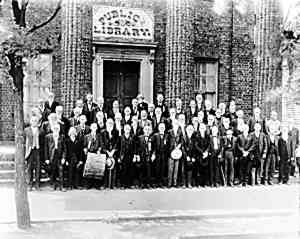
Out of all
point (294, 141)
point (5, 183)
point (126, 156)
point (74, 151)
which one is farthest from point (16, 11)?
point (294, 141)

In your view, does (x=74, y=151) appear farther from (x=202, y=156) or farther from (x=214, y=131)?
(x=214, y=131)

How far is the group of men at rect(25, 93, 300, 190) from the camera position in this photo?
498 inches

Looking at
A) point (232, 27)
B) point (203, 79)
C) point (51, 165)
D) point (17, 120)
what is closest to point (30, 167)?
point (51, 165)

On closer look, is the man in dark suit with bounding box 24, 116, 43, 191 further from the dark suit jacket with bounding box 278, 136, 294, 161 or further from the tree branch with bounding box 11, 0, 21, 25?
the dark suit jacket with bounding box 278, 136, 294, 161

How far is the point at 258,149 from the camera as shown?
13977mm

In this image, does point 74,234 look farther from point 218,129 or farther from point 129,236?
point 218,129

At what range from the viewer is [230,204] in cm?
1115

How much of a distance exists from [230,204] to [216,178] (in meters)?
2.58

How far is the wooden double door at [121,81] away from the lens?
57.8 feet

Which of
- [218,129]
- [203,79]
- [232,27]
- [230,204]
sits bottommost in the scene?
[230,204]

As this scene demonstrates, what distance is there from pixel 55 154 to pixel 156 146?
2.46 m

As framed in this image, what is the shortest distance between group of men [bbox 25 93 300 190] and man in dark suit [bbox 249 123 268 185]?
25 mm

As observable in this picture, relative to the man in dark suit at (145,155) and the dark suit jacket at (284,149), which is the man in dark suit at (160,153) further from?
the dark suit jacket at (284,149)

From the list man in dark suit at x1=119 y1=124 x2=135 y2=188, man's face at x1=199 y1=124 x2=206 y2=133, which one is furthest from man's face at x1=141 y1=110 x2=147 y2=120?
man's face at x1=199 y1=124 x2=206 y2=133
